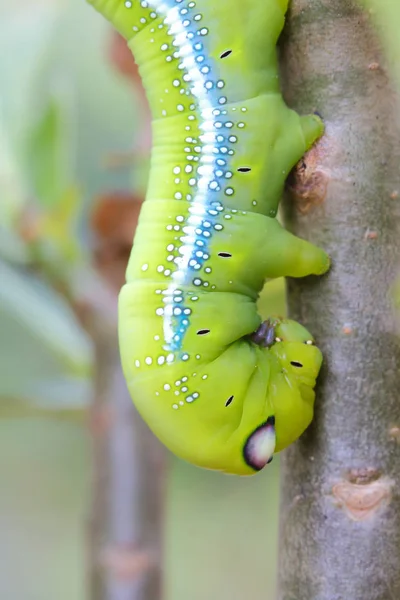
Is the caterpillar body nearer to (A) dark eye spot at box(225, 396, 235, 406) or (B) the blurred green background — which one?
(A) dark eye spot at box(225, 396, 235, 406)

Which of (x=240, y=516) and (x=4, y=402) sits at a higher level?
(x=4, y=402)

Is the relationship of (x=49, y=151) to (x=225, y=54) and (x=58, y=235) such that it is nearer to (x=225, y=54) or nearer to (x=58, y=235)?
(x=58, y=235)

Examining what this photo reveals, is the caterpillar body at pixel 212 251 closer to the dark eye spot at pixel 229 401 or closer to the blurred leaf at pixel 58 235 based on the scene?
the dark eye spot at pixel 229 401

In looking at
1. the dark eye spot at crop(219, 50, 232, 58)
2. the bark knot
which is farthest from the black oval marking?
the dark eye spot at crop(219, 50, 232, 58)

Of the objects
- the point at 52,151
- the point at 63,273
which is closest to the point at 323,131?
the point at 63,273

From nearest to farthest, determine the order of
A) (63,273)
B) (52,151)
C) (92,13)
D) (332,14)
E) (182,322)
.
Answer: (332,14) → (182,322) → (63,273) → (52,151) → (92,13)

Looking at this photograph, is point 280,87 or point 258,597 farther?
point 258,597

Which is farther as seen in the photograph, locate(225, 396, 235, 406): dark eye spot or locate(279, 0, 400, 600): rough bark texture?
locate(225, 396, 235, 406): dark eye spot

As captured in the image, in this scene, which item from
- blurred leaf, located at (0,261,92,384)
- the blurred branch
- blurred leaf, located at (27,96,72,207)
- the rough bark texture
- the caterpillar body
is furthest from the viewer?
blurred leaf, located at (0,261,92,384)

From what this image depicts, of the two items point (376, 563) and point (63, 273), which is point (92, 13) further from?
point (376, 563)
